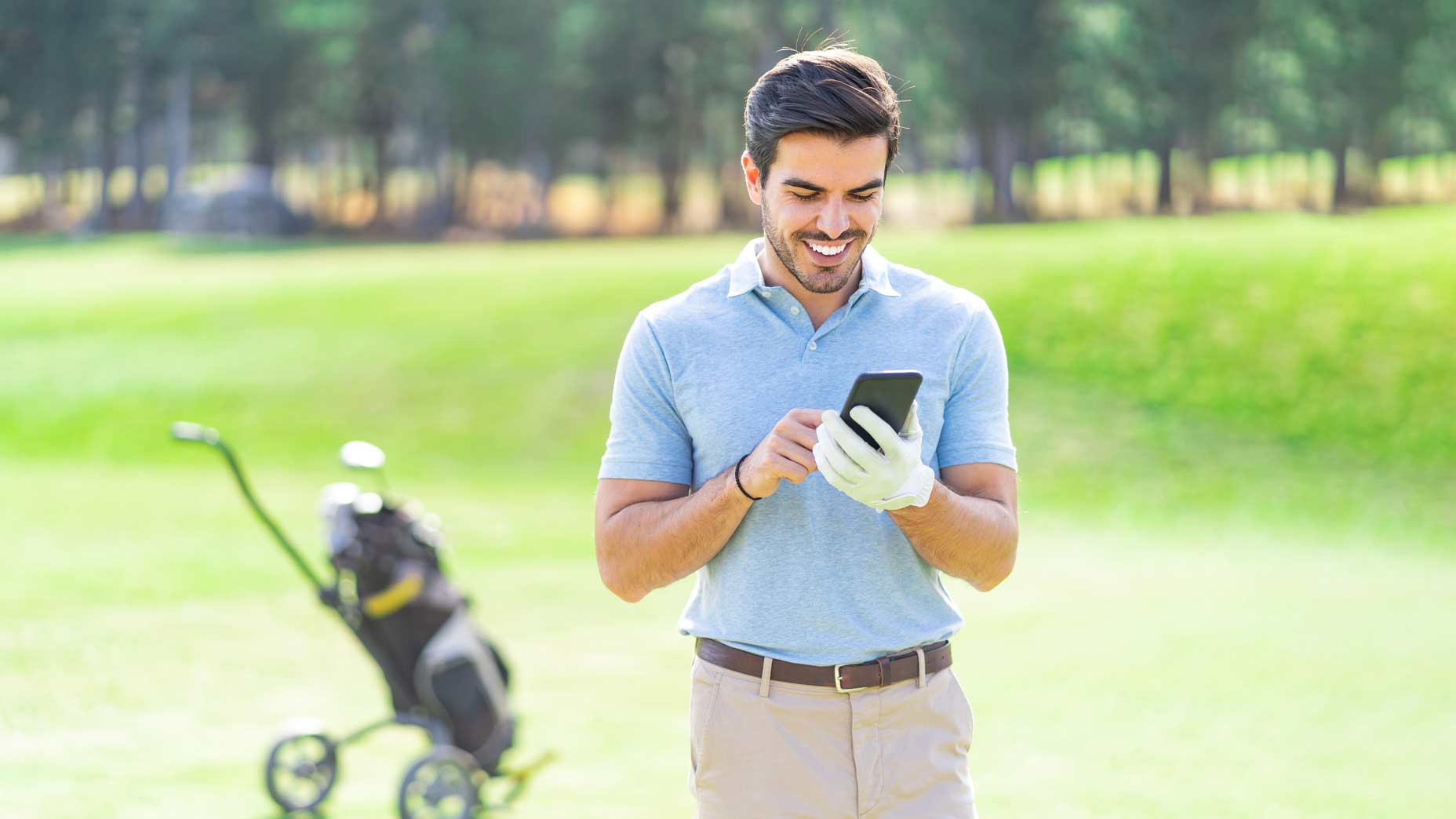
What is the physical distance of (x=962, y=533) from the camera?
3.08 metres

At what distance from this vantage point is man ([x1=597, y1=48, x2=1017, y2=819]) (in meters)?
3.15

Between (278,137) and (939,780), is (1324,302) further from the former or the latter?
(278,137)

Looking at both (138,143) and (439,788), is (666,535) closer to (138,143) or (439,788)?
(439,788)

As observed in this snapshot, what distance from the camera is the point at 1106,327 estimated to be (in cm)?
2495

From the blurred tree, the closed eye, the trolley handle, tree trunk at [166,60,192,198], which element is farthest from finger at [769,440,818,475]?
tree trunk at [166,60,192,198]

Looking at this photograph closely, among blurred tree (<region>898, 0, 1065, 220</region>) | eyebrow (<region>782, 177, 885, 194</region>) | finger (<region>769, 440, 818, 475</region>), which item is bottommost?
finger (<region>769, 440, 818, 475</region>)

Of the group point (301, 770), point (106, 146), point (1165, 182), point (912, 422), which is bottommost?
point (301, 770)

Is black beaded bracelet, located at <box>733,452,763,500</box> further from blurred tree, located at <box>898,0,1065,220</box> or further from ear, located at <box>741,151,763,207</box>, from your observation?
blurred tree, located at <box>898,0,1065,220</box>

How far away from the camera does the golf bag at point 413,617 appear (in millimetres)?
7082

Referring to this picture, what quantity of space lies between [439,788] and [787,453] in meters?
4.68

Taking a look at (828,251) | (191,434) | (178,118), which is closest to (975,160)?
(178,118)

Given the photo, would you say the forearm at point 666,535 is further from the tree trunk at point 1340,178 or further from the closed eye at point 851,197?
the tree trunk at point 1340,178

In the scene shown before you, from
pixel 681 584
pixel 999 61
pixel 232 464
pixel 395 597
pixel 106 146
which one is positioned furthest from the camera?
pixel 106 146

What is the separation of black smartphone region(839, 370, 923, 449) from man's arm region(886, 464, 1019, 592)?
0.60ft
